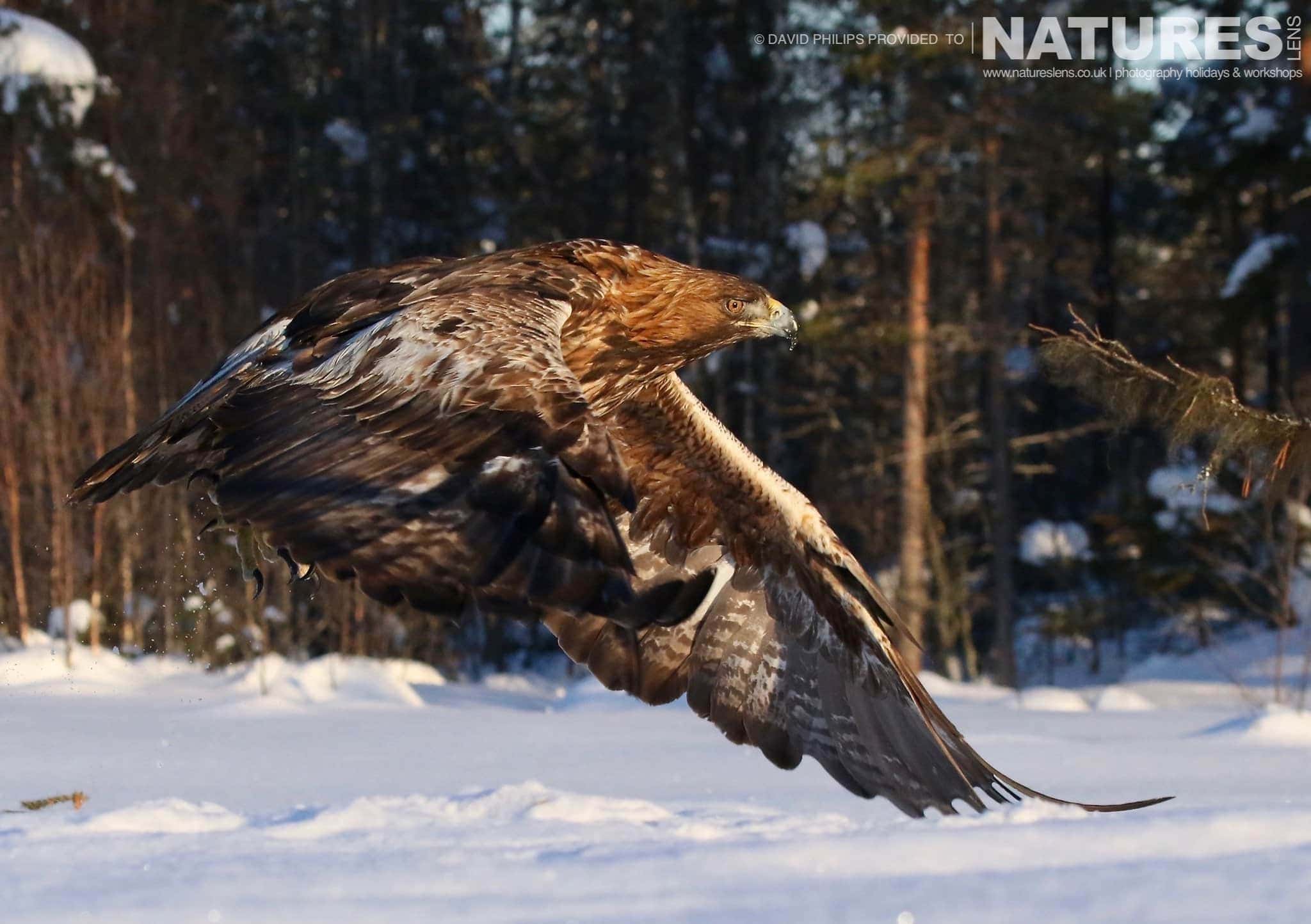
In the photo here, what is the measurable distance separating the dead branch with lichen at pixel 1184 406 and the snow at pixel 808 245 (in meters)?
16.3

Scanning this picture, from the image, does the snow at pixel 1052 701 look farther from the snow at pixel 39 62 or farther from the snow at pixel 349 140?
the snow at pixel 349 140

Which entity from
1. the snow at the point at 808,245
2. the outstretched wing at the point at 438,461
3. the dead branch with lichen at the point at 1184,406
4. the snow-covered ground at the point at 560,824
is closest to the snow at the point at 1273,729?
the snow-covered ground at the point at 560,824

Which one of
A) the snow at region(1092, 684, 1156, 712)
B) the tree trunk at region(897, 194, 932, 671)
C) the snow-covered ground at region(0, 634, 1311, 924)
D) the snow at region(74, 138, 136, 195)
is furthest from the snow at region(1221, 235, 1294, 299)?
the snow at region(74, 138, 136, 195)

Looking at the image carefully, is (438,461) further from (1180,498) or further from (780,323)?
(1180,498)

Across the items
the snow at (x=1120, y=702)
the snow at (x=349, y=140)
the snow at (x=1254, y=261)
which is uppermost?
the snow at (x=349, y=140)

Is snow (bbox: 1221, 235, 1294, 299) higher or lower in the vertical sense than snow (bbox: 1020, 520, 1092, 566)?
higher

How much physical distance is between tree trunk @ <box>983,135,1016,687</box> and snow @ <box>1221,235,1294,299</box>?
2802mm

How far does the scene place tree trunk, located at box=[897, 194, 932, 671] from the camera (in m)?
17.8

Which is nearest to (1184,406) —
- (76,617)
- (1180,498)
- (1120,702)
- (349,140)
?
(1120,702)

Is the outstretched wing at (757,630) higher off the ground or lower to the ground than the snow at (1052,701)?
higher

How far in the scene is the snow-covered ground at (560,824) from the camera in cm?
470

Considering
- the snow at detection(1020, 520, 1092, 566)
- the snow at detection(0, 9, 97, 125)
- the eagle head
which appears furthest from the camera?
the snow at detection(1020, 520, 1092, 566)

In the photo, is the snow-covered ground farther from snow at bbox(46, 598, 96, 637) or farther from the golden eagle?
snow at bbox(46, 598, 96, 637)

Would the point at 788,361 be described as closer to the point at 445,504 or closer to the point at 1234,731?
the point at 1234,731
